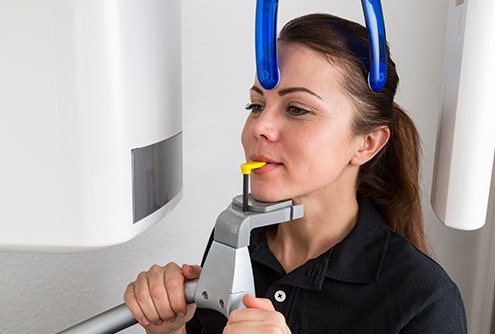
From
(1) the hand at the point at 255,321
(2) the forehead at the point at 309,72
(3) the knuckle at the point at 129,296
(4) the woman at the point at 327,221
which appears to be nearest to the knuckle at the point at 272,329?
(1) the hand at the point at 255,321

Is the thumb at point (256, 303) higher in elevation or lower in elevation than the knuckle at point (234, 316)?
higher

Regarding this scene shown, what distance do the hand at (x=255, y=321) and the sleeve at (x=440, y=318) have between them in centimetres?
23

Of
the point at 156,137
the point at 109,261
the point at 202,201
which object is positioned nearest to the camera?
the point at 156,137

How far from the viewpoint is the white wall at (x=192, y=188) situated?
966 millimetres

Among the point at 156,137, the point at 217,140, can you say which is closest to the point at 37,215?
the point at 156,137

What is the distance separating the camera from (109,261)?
1.05 metres

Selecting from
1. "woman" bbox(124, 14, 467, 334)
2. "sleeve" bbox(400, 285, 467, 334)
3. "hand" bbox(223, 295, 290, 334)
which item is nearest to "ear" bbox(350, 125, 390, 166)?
"woman" bbox(124, 14, 467, 334)

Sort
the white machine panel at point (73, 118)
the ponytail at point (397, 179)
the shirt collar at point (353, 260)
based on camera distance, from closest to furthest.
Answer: the white machine panel at point (73, 118)
the shirt collar at point (353, 260)
the ponytail at point (397, 179)

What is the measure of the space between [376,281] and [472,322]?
975 mm

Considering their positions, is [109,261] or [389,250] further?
[109,261]

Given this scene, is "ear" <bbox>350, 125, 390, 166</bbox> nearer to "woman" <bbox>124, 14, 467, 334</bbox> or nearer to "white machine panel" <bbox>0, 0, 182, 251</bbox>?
"woman" <bbox>124, 14, 467, 334</bbox>

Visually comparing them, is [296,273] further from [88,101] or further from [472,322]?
[472,322]

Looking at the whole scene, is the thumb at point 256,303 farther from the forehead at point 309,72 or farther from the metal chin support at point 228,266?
the forehead at point 309,72

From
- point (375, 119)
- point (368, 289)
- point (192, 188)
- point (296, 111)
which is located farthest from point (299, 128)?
point (192, 188)
